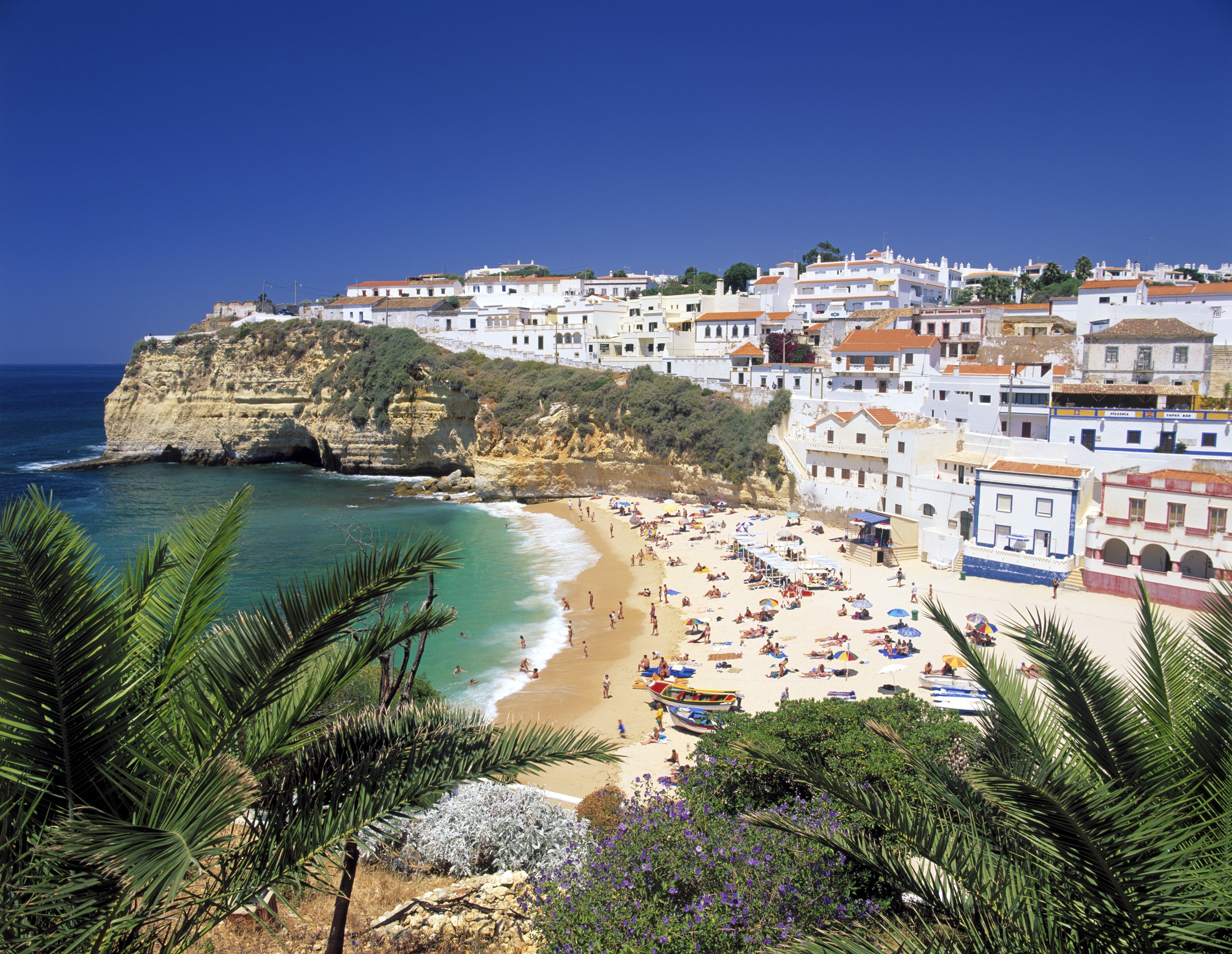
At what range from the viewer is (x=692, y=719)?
17.3m

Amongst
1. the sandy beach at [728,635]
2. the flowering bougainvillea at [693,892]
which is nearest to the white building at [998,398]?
the sandy beach at [728,635]

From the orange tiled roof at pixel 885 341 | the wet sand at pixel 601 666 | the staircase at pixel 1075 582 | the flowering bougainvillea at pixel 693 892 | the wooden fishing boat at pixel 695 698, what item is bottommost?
the wet sand at pixel 601 666

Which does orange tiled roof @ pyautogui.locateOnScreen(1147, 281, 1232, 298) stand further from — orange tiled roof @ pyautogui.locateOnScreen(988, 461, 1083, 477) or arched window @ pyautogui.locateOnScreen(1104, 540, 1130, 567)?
arched window @ pyautogui.locateOnScreen(1104, 540, 1130, 567)

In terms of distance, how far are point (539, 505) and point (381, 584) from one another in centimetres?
4231

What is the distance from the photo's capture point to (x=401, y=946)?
22.3 ft

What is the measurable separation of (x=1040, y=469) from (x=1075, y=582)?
421 cm

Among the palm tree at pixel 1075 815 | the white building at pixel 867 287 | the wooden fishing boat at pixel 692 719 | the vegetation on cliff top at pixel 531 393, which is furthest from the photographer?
the white building at pixel 867 287

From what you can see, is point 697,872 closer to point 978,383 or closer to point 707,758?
point 707,758

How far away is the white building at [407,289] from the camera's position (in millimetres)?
80062

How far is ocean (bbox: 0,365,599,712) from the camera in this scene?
910 inches

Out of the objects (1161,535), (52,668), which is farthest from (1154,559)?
(52,668)

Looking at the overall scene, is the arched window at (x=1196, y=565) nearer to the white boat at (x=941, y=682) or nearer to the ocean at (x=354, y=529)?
the white boat at (x=941, y=682)

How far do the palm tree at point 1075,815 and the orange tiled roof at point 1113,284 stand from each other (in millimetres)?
44992

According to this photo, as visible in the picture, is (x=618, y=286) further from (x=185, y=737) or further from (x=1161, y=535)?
(x=185, y=737)
